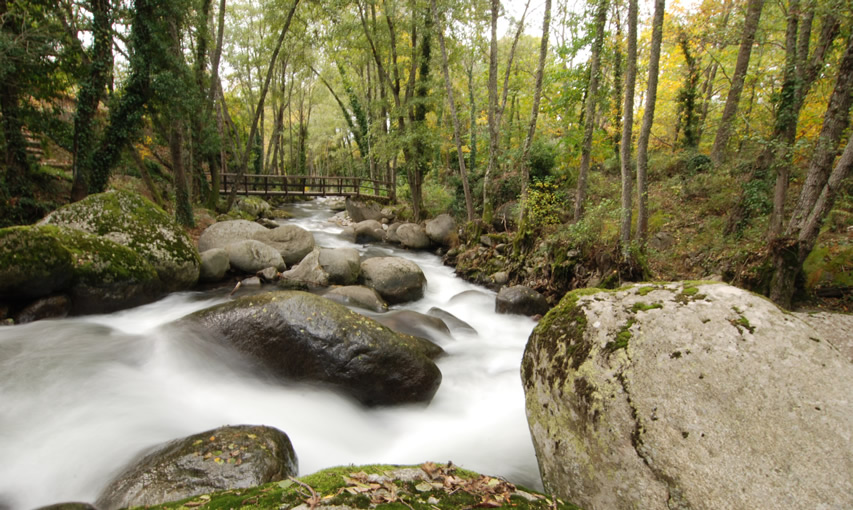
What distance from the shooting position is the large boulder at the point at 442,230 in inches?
551

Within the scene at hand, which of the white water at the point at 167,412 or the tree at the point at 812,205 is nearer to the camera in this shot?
the white water at the point at 167,412

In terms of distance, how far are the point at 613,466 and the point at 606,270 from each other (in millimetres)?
5720

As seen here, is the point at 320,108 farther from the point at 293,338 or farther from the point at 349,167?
the point at 293,338

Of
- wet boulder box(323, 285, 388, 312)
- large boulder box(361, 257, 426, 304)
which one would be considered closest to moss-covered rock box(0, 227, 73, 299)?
wet boulder box(323, 285, 388, 312)

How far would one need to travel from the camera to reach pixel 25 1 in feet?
30.5

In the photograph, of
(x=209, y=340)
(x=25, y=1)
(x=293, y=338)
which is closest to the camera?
(x=293, y=338)

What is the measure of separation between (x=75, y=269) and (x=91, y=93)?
6.96 metres

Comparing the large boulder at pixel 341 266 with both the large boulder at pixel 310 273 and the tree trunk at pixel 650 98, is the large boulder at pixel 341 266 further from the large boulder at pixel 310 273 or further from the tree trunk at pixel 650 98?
the tree trunk at pixel 650 98

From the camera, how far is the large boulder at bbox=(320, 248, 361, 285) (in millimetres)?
8617

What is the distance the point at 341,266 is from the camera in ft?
28.3

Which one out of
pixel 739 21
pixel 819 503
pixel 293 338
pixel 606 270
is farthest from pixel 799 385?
pixel 739 21

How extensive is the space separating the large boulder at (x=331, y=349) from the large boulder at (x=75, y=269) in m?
2.67

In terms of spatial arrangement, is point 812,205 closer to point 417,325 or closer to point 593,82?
point 593,82

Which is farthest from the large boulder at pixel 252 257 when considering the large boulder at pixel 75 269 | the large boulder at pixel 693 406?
the large boulder at pixel 693 406
